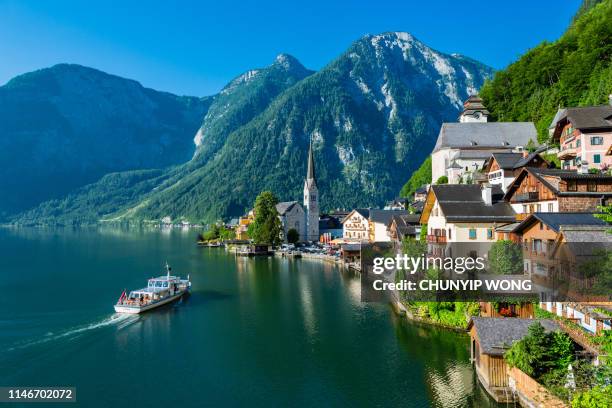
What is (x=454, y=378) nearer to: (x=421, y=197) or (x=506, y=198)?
(x=506, y=198)

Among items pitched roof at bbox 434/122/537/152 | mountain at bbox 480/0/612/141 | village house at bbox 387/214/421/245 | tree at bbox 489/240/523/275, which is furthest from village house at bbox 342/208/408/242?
tree at bbox 489/240/523/275

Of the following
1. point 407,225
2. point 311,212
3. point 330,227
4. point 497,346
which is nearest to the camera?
point 497,346

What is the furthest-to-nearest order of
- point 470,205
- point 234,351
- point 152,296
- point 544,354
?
point 152,296
point 470,205
point 234,351
point 544,354

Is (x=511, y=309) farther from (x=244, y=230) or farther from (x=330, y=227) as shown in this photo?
(x=244, y=230)

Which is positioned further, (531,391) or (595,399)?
(531,391)

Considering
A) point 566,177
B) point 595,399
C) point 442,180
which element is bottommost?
point 595,399

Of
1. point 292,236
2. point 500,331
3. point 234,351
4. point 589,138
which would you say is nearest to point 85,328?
point 234,351

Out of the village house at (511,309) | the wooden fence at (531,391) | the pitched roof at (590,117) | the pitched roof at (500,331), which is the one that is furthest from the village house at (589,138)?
the wooden fence at (531,391)
